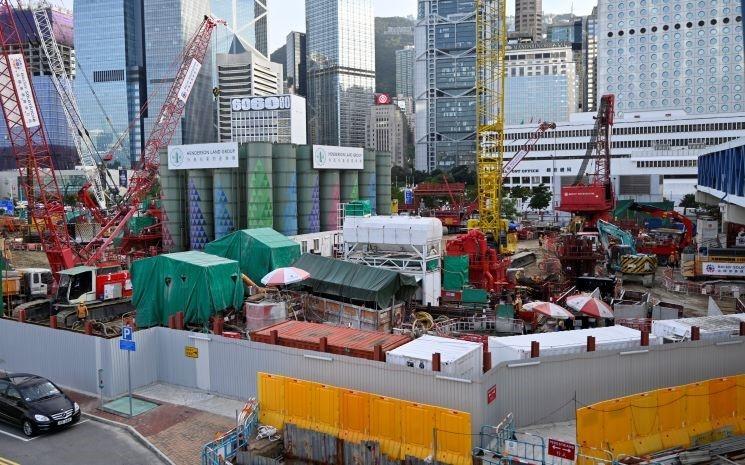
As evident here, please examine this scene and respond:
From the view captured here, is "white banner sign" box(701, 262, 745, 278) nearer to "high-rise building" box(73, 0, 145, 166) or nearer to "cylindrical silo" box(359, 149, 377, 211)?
"cylindrical silo" box(359, 149, 377, 211)

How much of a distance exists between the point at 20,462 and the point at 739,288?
32956 mm

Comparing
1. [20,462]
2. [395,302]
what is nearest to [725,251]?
[395,302]

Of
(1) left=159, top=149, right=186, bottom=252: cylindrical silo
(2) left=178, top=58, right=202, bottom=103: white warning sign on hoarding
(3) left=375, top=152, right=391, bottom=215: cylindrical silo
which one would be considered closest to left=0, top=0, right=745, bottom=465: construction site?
(1) left=159, top=149, right=186, bottom=252: cylindrical silo

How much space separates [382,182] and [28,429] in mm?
48105

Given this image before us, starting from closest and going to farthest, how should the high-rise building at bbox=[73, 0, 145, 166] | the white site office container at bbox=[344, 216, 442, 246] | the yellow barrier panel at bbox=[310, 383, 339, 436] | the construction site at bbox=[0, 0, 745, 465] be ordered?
the construction site at bbox=[0, 0, 745, 465] < the yellow barrier panel at bbox=[310, 383, 339, 436] < the white site office container at bbox=[344, 216, 442, 246] < the high-rise building at bbox=[73, 0, 145, 166]

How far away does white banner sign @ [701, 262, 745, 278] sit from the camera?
1389 inches

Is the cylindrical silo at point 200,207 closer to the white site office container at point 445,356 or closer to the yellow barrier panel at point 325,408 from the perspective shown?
the white site office container at point 445,356

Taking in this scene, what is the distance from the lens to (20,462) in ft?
44.9

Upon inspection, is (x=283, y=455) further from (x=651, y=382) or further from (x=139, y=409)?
(x=651, y=382)

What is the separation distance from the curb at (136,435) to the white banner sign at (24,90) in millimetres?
25583

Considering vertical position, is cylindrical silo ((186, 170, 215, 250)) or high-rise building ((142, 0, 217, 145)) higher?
high-rise building ((142, 0, 217, 145))

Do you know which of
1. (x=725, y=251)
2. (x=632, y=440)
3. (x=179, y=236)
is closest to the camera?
(x=632, y=440)

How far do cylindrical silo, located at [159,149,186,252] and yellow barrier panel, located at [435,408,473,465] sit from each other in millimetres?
41086

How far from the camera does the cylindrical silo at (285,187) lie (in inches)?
1865
